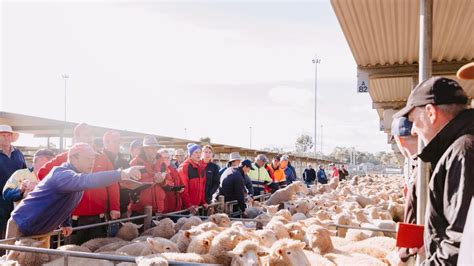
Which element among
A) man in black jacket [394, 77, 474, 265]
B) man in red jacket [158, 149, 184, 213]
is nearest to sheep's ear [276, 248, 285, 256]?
man in black jacket [394, 77, 474, 265]

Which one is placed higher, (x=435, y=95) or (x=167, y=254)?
(x=435, y=95)

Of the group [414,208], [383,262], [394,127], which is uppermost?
[394,127]

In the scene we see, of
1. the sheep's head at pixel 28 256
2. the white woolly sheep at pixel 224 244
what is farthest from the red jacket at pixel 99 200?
the white woolly sheep at pixel 224 244

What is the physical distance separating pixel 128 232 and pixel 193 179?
1.75 meters

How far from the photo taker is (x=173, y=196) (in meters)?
6.77

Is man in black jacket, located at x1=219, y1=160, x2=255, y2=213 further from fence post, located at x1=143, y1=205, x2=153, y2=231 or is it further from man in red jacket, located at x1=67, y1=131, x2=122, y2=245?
man in red jacket, located at x1=67, y1=131, x2=122, y2=245

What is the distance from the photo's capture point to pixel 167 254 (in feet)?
14.0

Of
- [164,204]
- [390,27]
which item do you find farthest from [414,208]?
[164,204]

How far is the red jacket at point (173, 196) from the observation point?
6699 mm

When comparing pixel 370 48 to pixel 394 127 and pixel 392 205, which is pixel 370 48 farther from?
pixel 394 127

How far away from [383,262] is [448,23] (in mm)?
3410

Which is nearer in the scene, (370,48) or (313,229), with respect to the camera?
(313,229)

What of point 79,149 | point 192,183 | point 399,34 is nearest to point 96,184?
point 79,149

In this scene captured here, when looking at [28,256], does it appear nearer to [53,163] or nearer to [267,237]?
[53,163]
